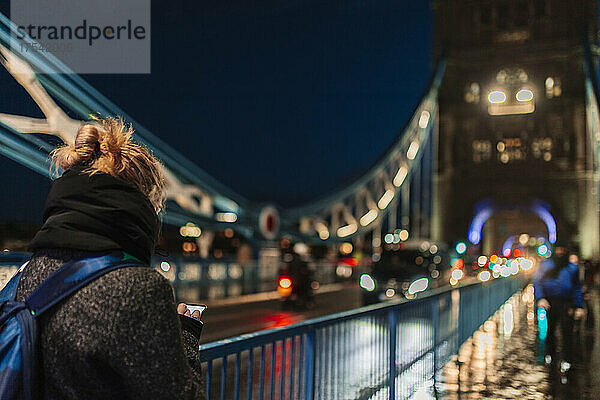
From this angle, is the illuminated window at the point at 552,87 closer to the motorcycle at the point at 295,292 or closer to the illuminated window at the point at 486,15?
the illuminated window at the point at 486,15

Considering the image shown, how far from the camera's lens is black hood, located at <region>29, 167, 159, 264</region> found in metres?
1.83

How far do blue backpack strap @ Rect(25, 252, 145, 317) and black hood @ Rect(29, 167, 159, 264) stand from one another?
0.13 ft

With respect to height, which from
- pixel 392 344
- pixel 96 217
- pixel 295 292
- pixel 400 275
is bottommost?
pixel 295 292

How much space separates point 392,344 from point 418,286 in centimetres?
987

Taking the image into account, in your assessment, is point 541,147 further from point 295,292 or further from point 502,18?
point 295,292

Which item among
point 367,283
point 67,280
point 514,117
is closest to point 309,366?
point 67,280

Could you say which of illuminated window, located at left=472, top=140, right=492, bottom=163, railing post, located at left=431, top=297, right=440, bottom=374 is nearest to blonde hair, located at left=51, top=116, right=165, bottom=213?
railing post, located at left=431, top=297, right=440, bottom=374

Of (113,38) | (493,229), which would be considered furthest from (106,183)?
(493,229)

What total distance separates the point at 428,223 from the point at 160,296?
61.6 m

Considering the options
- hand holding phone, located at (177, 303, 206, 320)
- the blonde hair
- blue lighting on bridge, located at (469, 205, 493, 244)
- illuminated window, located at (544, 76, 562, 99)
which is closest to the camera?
the blonde hair

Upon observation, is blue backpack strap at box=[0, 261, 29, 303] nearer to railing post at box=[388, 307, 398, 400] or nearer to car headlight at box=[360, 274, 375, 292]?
railing post at box=[388, 307, 398, 400]

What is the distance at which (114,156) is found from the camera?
2.01 metres

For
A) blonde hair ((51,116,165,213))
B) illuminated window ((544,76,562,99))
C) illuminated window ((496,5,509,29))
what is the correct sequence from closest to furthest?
blonde hair ((51,116,165,213)) < illuminated window ((544,76,562,99)) < illuminated window ((496,5,509,29))

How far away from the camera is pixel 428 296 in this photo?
7223 mm
